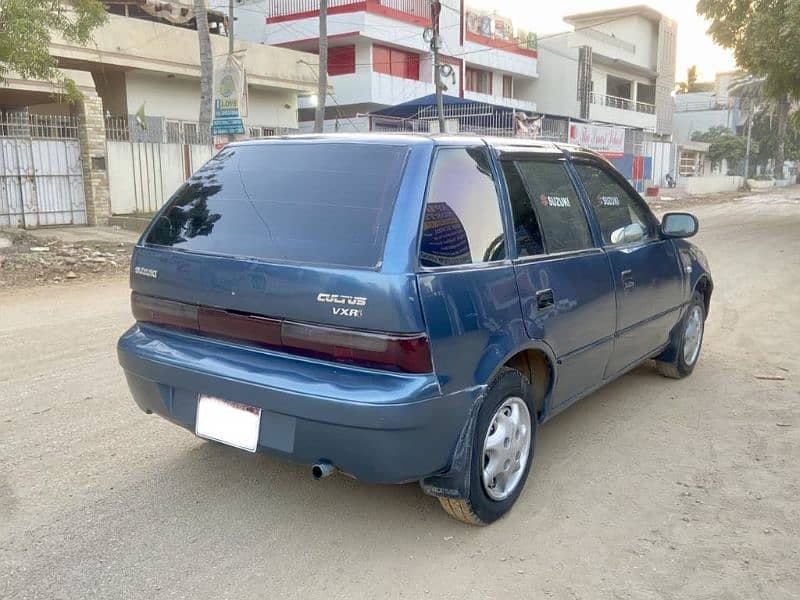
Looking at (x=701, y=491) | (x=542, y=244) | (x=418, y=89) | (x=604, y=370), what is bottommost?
(x=701, y=491)

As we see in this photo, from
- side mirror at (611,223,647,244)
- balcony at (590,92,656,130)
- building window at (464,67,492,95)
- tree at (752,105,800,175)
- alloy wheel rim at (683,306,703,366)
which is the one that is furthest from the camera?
Result: tree at (752,105,800,175)

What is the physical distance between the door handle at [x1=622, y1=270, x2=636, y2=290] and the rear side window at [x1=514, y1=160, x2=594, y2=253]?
36 cm

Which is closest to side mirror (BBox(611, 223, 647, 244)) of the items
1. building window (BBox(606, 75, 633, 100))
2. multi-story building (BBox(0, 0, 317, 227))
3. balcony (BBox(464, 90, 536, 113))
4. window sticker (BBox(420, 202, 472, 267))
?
window sticker (BBox(420, 202, 472, 267))

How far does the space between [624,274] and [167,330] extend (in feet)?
8.28

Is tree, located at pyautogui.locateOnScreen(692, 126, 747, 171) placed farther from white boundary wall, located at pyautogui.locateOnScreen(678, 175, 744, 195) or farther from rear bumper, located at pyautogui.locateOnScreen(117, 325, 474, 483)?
rear bumper, located at pyautogui.locateOnScreen(117, 325, 474, 483)

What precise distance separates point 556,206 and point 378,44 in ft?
98.5

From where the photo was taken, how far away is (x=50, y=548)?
294cm

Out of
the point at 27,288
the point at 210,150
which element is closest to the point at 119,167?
the point at 210,150

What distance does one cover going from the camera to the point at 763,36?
15961mm

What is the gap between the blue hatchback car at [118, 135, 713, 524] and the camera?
2.72m

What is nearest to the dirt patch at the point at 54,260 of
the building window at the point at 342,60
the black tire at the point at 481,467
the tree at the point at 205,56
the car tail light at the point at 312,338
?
the tree at the point at 205,56

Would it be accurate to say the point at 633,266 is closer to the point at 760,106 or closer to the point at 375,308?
the point at 375,308

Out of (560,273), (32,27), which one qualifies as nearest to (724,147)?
(32,27)

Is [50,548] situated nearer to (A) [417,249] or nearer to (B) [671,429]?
(A) [417,249]
